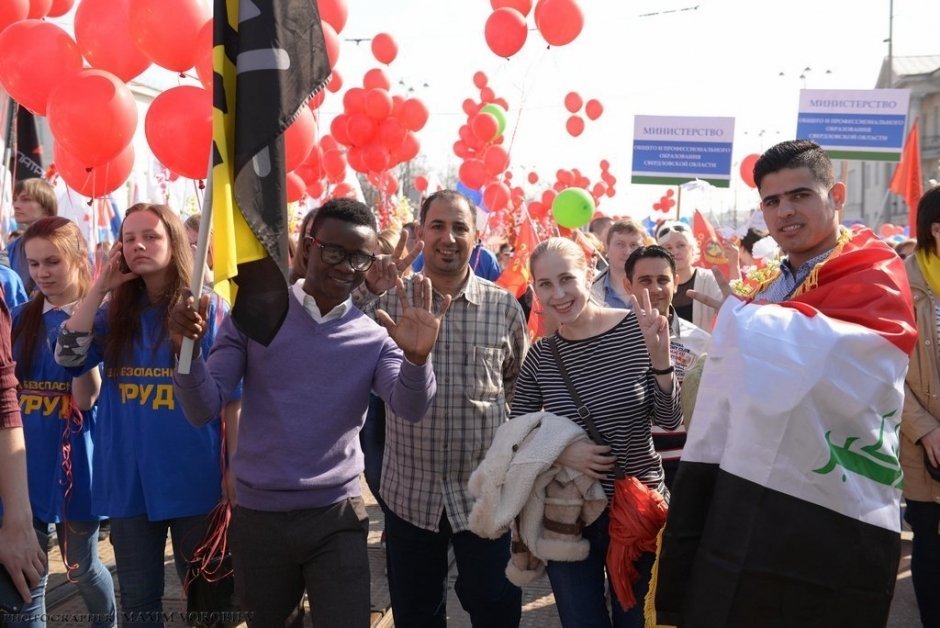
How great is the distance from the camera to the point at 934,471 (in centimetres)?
373

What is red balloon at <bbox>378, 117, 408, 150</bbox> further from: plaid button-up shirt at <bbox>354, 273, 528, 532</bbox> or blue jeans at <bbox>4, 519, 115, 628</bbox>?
blue jeans at <bbox>4, 519, 115, 628</bbox>

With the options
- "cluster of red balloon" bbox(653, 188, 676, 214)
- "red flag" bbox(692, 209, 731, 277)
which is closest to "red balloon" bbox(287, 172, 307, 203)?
"red flag" bbox(692, 209, 731, 277)

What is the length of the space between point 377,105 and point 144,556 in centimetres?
882

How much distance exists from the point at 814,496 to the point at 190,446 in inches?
95.1

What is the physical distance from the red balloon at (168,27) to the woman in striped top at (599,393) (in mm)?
2655

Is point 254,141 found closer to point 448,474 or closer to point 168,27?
point 448,474

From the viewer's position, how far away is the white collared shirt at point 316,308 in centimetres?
296

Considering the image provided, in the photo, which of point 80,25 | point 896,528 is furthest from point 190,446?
point 80,25

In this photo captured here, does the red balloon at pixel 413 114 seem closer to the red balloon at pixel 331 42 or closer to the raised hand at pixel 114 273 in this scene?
the red balloon at pixel 331 42

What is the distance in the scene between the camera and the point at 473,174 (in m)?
12.6

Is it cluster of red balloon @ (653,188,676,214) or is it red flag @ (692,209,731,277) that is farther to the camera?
cluster of red balloon @ (653,188,676,214)

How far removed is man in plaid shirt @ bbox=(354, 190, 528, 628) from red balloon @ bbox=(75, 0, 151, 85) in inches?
102

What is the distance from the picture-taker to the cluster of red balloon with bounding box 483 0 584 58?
29.3 feet

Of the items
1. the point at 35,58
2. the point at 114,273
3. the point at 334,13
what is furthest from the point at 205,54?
the point at 334,13
